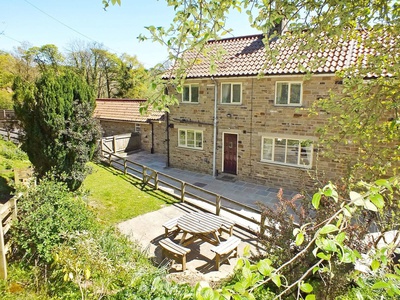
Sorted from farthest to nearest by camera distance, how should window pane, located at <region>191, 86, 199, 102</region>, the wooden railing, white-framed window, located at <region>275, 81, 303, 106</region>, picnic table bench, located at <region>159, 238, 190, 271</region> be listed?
window pane, located at <region>191, 86, 199, 102</region>
white-framed window, located at <region>275, 81, 303, 106</region>
the wooden railing
picnic table bench, located at <region>159, 238, 190, 271</region>

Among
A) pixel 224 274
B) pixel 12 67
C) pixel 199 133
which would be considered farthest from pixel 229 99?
pixel 12 67

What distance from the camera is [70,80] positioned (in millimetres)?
8961

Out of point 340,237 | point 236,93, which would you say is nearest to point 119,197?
point 236,93

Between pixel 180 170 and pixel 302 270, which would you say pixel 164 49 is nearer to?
pixel 302 270

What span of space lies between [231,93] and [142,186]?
6.82 m

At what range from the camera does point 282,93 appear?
12844 millimetres

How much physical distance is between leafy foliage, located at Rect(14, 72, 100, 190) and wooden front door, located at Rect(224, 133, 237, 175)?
25.0 ft

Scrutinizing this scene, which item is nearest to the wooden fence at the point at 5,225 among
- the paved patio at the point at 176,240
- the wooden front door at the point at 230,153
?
the paved patio at the point at 176,240

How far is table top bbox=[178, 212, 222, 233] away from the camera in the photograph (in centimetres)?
795

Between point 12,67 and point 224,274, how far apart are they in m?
37.3

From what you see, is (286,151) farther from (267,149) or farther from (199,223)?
(199,223)

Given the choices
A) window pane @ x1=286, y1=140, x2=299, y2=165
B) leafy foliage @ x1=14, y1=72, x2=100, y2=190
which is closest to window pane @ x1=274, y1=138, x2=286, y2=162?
window pane @ x1=286, y1=140, x2=299, y2=165

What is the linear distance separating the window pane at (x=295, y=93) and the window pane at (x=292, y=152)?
1.97m

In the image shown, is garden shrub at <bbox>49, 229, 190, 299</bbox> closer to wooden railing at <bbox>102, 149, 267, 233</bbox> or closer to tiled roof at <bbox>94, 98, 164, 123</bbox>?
wooden railing at <bbox>102, 149, 267, 233</bbox>
